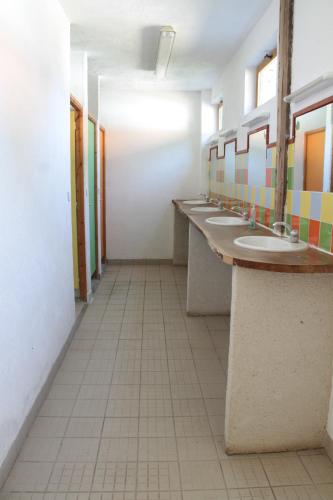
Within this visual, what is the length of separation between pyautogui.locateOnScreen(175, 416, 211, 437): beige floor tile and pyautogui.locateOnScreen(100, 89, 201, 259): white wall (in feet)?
15.0

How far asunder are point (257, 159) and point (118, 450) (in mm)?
2661

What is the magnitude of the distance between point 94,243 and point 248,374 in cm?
382

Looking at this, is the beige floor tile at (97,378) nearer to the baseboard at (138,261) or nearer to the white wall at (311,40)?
the white wall at (311,40)

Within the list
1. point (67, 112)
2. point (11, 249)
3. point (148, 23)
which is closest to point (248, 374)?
point (11, 249)

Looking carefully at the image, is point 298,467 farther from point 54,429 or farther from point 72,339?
point 72,339

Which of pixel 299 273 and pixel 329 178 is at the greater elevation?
pixel 329 178

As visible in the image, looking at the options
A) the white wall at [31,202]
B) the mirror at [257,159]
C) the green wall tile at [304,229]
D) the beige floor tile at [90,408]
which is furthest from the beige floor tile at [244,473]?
the mirror at [257,159]

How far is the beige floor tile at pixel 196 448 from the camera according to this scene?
7.18 ft

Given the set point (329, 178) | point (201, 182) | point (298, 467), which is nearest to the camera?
point (298, 467)

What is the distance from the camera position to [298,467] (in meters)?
2.12

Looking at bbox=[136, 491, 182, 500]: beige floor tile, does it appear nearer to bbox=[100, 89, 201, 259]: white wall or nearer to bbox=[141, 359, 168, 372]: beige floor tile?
bbox=[141, 359, 168, 372]: beige floor tile

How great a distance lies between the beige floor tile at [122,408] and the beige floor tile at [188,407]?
0.24 m

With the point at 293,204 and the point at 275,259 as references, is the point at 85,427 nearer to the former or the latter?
the point at 275,259

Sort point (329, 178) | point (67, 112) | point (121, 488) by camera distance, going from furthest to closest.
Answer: point (67, 112) → point (329, 178) → point (121, 488)
